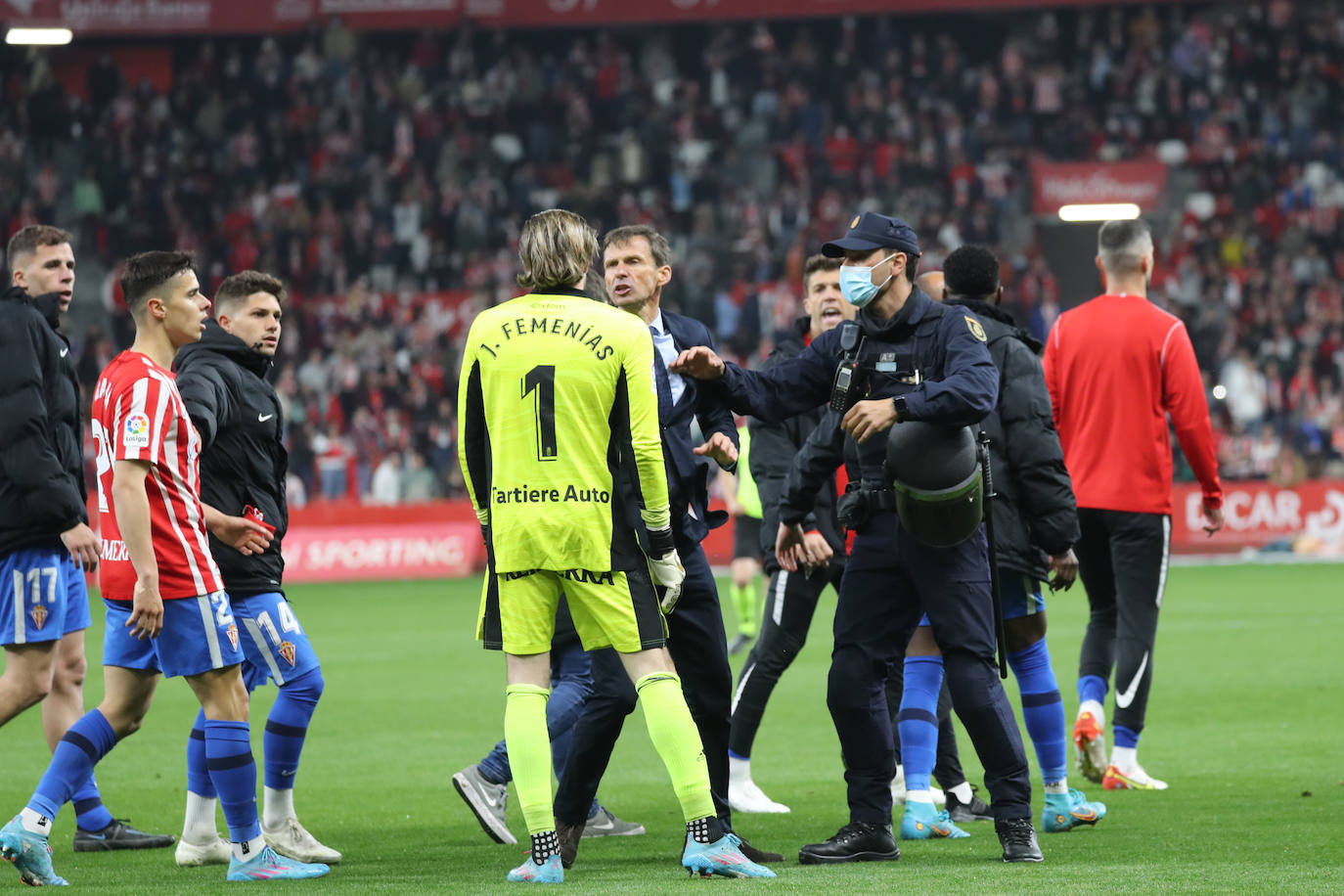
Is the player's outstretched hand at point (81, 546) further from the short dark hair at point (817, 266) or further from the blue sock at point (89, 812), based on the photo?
the short dark hair at point (817, 266)

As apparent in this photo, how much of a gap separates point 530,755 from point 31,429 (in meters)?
2.67

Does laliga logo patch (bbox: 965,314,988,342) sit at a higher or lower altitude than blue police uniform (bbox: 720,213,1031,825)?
higher

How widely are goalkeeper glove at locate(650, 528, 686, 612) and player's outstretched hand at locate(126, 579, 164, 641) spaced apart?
164 centimetres

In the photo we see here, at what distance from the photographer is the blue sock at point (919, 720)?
653cm

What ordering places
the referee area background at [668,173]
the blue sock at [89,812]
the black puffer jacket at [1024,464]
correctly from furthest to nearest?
the referee area background at [668,173], the blue sock at [89,812], the black puffer jacket at [1024,464]

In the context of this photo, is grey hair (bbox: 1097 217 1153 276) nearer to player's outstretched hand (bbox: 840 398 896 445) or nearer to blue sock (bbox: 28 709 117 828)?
player's outstretched hand (bbox: 840 398 896 445)

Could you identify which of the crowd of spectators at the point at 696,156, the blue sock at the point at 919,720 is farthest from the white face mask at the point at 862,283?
the crowd of spectators at the point at 696,156

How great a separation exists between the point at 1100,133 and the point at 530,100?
10.9 metres

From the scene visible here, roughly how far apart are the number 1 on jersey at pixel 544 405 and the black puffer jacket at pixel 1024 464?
6.44 feet

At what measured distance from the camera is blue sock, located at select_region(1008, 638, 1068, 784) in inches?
264

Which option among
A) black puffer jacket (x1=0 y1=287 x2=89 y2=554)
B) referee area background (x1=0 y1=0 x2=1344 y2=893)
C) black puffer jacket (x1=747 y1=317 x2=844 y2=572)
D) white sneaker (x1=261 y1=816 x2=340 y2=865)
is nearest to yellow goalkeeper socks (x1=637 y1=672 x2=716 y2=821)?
white sneaker (x1=261 y1=816 x2=340 y2=865)

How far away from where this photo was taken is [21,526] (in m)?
6.78

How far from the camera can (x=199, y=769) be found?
6434 mm

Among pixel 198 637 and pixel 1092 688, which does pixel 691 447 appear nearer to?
pixel 198 637
